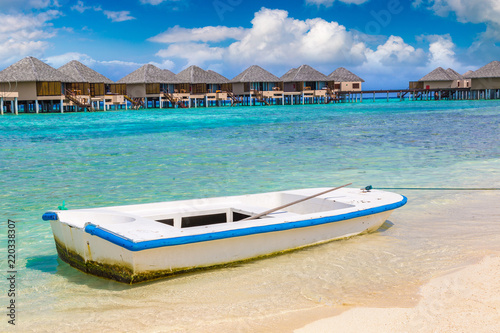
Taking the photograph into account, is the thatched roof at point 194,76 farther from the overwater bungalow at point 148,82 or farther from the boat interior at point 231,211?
the boat interior at point 231,211

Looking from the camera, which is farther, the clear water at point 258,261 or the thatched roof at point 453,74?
the thatched roof at point 453,74

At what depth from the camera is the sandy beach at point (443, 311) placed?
3.46 m

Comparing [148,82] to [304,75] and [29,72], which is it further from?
[304,75]

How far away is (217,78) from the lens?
61.3 meters

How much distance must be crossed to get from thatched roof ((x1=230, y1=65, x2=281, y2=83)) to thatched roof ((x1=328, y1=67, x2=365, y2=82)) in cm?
1374

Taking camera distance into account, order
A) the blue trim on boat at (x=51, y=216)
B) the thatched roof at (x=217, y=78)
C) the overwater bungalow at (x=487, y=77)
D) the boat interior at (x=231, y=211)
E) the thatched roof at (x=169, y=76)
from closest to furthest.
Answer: the blue trim on boat at (x=51, y=216) < the boat interior at (x=231, y=211) < the thatched roof at (x=169, y=76) < the overwater bungalow at (x=487, y=77) < the thatched roof at (x=217, y=78)

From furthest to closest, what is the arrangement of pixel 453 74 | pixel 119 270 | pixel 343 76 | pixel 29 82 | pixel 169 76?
pixel 343 76, pixel 453 74, pixel 169 76, pixel 29 82, pixel 119 270

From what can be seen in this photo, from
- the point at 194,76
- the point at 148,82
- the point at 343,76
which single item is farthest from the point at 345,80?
the point at 148,82

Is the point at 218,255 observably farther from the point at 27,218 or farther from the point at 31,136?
the point at 31,136

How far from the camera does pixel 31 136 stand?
892 inches

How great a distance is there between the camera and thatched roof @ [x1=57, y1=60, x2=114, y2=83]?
1990 inches

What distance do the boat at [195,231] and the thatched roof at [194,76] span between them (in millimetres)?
53515

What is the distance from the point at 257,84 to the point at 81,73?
20095 millimetres

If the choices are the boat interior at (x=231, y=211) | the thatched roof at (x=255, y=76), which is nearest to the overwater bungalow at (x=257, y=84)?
the thatched roof at (x=255, y=76)
